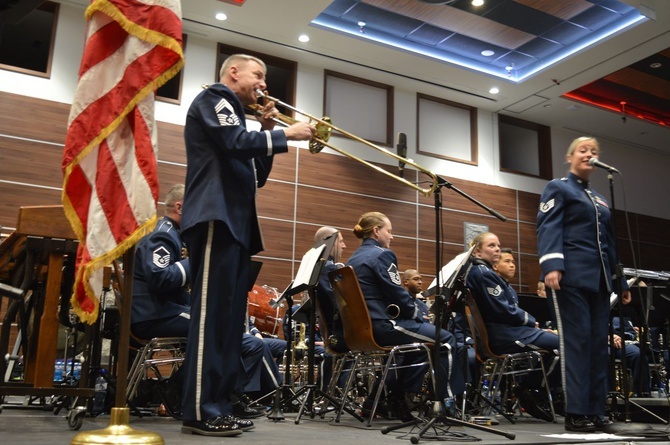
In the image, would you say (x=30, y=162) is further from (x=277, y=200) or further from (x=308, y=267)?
(x=308, y=267)

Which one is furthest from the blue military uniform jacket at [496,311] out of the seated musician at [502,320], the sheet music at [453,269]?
the sheet music at [453,269]

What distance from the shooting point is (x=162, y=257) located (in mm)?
3580

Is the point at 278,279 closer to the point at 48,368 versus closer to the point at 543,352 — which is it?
the point at 543,352

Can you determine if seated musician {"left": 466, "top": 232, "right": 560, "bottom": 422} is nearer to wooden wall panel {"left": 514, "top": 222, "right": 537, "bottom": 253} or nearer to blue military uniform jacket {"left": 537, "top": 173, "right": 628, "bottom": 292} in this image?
blue military uniform jacket {"left": 537, "top": 173, "right": 628, "bottom": 292}

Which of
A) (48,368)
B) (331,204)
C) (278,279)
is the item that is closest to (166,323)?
(48,368)

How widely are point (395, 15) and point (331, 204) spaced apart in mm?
2655

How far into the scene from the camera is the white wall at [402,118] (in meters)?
7.69

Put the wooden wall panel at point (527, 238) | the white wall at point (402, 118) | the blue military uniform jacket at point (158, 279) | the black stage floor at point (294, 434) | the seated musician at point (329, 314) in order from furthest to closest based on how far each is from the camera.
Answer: the wooden wall panel at point (527, 238)
the white wall at point (402, 118)
the seated musician at point (329, 314)
the blue military uniform jacket at point (158, 279)
the black stage floor at point (294, 434)

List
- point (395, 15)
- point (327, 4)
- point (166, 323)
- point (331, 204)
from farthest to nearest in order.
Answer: point (331, 204), point (395, 15), point (327, 4), point (166, 323)

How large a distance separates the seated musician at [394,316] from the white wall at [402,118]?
182 inches

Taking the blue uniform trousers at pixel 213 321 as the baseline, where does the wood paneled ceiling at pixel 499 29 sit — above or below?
above

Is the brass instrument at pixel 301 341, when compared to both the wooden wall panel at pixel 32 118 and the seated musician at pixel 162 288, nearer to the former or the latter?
the seated musician at pixel 162 288

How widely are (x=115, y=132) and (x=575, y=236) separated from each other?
9.08ft

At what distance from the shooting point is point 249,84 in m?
3.07
